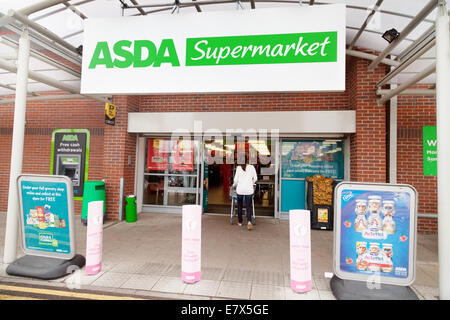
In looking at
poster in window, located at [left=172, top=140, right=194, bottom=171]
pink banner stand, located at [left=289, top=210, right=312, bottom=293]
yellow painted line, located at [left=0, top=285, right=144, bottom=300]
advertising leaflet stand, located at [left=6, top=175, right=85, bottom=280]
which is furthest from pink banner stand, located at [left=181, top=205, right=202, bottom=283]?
poster in window, located at [left=172, top=140, right=194, bottom=171]

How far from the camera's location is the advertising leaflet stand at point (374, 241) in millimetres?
3098

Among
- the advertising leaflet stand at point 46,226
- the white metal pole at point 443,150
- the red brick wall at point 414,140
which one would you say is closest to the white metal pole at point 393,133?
the red brick wall at point 414,140

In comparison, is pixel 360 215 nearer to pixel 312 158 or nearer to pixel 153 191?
pixel 312 158

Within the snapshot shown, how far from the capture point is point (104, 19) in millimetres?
3902

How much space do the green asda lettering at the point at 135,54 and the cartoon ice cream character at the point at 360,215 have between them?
3.12 meters

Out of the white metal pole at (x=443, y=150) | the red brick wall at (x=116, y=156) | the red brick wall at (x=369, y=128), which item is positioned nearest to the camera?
the white metal pole at (x=443, y=150)

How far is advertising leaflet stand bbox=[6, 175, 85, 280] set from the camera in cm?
364

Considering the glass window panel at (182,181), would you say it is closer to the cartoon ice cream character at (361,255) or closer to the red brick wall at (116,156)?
the red brick wall at (116,156)

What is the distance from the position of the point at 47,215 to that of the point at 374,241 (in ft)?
14.9

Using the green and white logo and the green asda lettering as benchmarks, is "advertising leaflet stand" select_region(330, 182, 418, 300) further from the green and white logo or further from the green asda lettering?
the green asda lettering

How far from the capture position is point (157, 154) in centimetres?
842

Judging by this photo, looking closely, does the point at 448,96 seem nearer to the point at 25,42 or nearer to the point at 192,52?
the point at 192,52

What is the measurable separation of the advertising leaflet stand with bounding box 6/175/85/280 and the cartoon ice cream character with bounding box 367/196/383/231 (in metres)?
4.05
